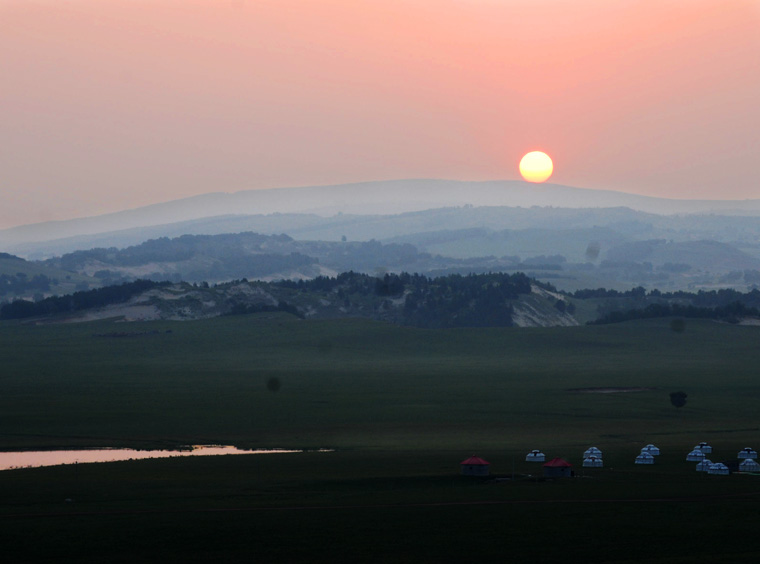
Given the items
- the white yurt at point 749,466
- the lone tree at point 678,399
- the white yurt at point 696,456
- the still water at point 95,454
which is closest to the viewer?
the white yurt at point 749,466

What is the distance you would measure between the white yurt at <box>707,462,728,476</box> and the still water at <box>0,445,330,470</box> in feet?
112

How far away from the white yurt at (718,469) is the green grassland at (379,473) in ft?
4.39

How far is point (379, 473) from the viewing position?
92375 mm

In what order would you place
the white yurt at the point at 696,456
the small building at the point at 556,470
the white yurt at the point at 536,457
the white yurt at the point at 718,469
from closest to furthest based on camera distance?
the small building at the point at 556,470
the white yurt at the point at 718,469
the white yurt at the point at 696,456
the white yurt at the point at 536,457

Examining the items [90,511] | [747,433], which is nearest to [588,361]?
[747,433]

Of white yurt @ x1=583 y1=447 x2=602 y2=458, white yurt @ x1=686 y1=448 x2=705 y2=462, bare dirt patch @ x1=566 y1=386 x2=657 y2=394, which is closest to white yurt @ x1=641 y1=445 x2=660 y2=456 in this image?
white yurt @ x1=686 y1=448 x2=705 y2=462

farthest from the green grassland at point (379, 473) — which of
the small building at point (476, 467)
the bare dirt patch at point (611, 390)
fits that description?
the bare dirt patch at point (611, 390)

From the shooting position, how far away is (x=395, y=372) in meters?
183

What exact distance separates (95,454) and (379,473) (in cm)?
2906

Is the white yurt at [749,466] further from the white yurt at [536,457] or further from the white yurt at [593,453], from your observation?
the white yurt at [536,457]

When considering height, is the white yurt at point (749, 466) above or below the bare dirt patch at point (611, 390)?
above

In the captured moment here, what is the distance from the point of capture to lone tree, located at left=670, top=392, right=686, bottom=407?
5561 inches

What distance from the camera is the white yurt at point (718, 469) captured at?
294 ft

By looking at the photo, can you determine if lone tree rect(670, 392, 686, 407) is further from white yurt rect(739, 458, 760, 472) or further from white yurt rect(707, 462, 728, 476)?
white yurt rect(707, 462, 728, 476)
